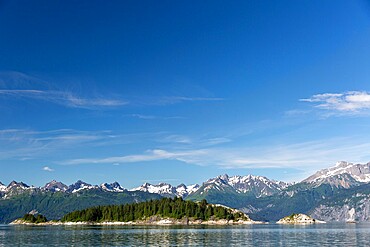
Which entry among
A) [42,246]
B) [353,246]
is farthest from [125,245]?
[353,246]

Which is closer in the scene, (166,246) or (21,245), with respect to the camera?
(166,246)

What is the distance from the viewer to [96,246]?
108 meters

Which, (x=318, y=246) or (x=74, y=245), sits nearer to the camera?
(x=318, y=246)

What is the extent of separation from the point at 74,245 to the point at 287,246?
54122 mm

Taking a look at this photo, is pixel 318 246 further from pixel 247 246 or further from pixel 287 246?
pixel 247 246

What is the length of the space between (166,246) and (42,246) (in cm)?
3208

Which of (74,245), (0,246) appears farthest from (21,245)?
(74,245)

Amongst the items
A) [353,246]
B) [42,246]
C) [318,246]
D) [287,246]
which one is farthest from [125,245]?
[353,246]

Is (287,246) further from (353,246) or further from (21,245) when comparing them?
(21,245)

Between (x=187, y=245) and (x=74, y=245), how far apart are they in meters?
29.5

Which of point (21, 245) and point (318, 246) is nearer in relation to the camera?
point (318, 246)

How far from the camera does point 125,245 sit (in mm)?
109250

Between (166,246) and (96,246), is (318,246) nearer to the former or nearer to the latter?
(166,246)

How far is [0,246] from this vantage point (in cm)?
11150
